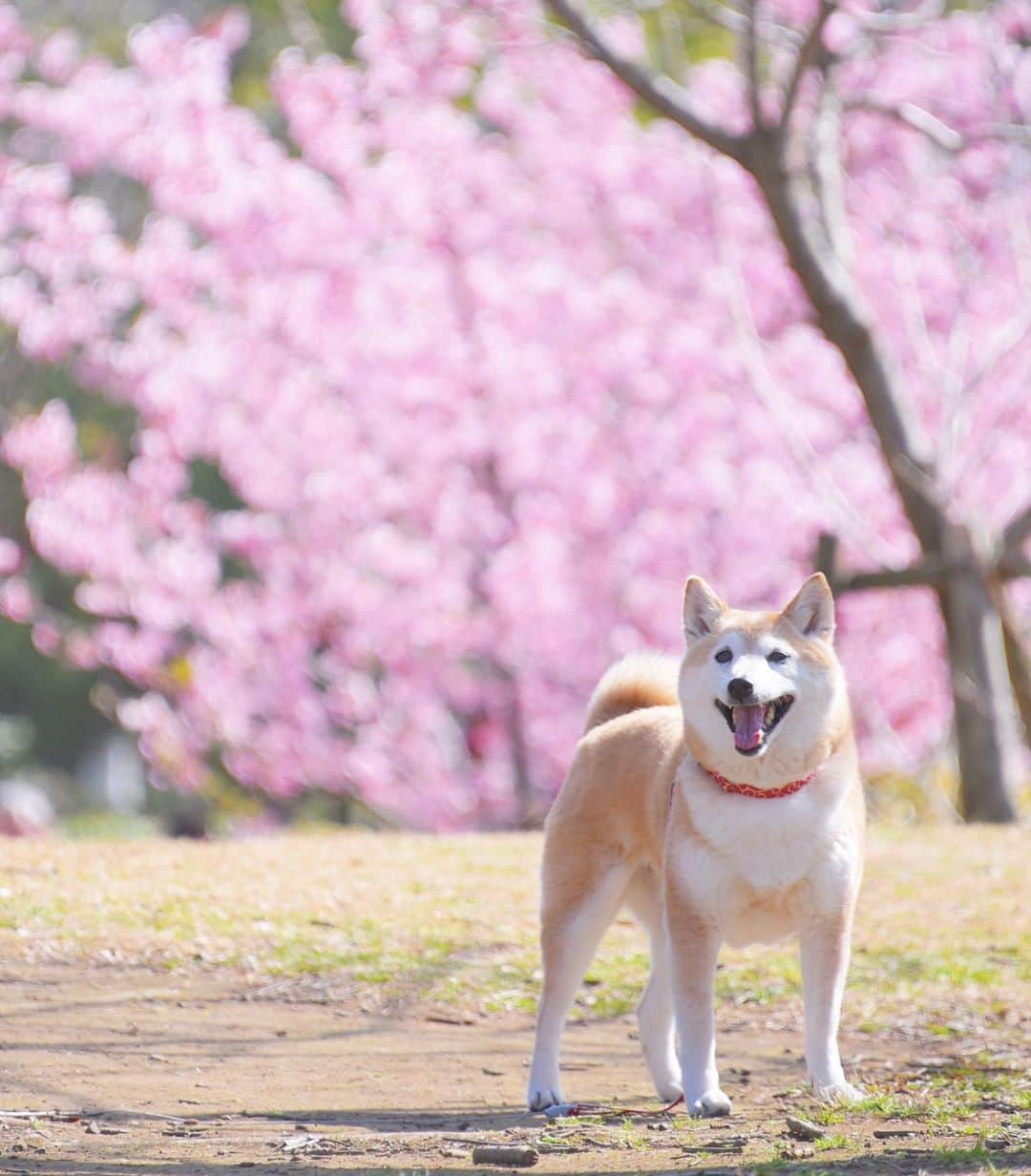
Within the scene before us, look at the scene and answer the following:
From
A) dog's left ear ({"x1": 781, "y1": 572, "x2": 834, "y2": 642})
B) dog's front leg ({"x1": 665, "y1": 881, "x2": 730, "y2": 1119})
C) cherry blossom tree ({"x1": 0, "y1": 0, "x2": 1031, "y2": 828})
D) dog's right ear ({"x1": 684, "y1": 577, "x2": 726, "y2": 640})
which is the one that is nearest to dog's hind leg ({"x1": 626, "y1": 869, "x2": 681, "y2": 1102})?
dog's front leg ({"x1": 665, "y1": 881, "x2": 730, "y2": 1119})

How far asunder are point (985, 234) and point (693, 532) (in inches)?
122

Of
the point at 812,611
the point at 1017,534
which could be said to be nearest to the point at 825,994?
the point at 812,611

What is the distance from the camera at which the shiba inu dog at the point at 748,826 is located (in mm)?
4371

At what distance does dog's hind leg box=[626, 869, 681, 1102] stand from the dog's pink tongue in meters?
0.84

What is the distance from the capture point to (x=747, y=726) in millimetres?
4293

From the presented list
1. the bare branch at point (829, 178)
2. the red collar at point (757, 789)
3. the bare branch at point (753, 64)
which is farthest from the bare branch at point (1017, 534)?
the red collar at point (757, 789)

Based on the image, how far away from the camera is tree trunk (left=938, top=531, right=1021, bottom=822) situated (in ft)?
34.8

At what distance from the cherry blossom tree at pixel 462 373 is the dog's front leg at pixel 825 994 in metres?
7.97

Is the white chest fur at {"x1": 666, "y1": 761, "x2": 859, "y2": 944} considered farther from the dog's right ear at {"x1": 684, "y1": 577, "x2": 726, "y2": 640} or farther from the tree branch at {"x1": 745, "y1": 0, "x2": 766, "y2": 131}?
the tree branch at {"x1": 745, "y1": 0, "x2": 766, "y2": 131}

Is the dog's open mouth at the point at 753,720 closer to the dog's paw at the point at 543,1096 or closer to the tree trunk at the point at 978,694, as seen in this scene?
the dog's paw at the point at 543,1096

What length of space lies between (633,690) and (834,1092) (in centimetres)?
135

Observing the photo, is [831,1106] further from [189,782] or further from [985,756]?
[189,782]

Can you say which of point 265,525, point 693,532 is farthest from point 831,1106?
point 265,525

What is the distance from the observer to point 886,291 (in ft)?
45.8
